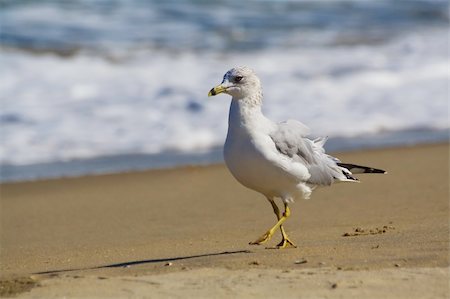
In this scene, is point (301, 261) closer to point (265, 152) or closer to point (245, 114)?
point (265, 152)

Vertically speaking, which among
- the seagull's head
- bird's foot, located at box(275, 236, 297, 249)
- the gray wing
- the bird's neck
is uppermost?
the seagull's head

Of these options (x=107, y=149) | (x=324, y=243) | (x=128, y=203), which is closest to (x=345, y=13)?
(x=107, y=149)

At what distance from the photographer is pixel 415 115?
36.0 ft

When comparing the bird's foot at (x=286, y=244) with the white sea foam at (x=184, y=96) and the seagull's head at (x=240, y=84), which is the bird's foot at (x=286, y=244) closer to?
the seagull's head at (x=240, y=84)

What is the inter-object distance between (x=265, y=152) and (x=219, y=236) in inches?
44.5

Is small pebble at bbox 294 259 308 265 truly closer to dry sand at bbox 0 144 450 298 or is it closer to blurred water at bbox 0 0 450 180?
dry sand at bbox 0 144 450 298

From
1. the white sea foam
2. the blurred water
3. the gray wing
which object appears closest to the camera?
the gray wing

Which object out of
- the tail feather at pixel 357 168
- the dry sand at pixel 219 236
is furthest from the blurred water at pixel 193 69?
the tail feather at pixel 357 168

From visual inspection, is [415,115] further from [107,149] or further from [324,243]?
[324,243]

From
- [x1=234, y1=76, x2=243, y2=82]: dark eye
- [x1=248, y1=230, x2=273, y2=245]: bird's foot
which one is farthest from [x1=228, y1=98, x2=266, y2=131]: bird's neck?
[x1=248, y1=230, x2=273, y2=245]: bird's foot

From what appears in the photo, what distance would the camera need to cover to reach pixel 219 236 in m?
6.40

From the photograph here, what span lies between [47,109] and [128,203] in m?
3.71

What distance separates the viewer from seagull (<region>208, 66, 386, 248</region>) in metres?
5.45

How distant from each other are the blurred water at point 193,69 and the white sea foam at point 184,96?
0.02m
